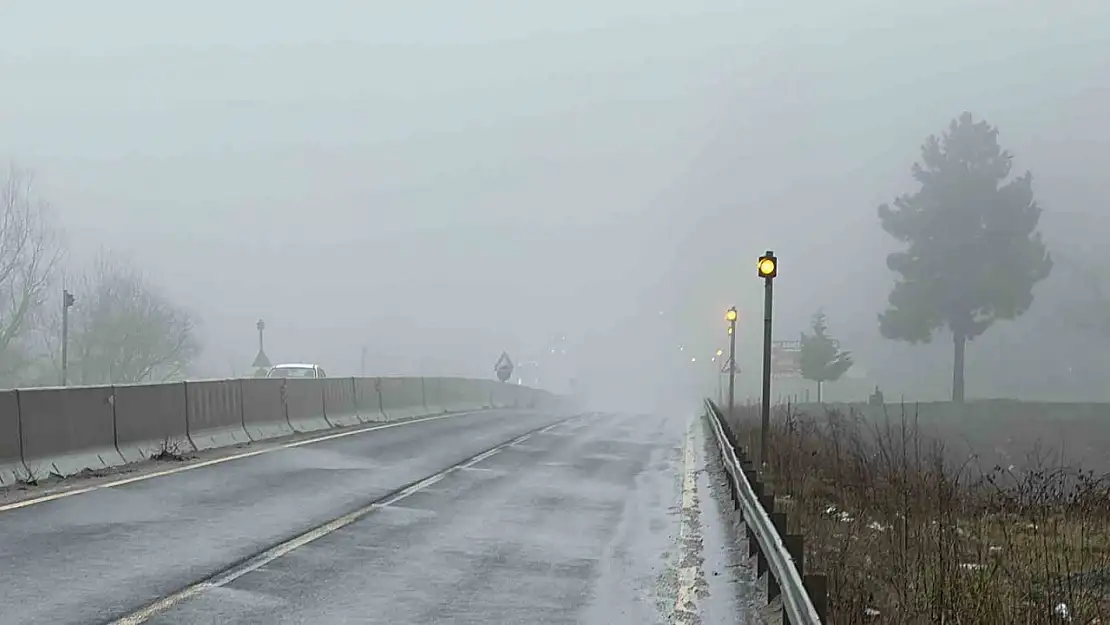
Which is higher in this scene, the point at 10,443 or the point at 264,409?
the point at 10,443

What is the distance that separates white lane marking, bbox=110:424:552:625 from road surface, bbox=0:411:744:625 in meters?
0.03

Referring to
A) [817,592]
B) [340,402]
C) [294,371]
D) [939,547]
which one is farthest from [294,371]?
[817,592]

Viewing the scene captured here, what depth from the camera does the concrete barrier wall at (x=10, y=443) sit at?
1501cm

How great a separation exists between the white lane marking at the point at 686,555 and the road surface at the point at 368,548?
30 mm

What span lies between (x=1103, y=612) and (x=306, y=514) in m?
8.19

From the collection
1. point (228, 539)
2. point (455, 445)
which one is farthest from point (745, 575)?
point (455, 445)

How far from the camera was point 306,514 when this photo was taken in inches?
544

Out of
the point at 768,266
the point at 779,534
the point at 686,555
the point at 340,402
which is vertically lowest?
the point at 686,555

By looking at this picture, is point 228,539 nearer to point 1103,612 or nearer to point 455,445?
point 1103,612

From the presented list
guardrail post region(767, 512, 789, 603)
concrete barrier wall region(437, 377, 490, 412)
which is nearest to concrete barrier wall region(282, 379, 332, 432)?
concrete barrier wall region(437, 377, 490, 412)

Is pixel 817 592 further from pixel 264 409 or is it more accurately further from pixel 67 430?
pixel 264 409

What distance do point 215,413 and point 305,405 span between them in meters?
5.13

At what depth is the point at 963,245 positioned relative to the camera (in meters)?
62.1

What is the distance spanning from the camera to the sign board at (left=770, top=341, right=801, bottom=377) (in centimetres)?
7700
